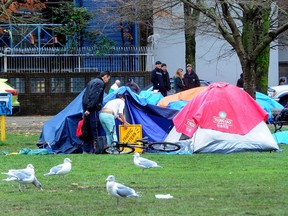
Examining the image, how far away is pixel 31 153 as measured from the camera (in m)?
17.3

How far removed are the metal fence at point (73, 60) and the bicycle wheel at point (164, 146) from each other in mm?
16004

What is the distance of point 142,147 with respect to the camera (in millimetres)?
17469

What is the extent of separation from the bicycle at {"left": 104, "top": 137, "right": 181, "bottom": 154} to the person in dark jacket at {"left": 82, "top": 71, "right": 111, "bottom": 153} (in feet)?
1.60

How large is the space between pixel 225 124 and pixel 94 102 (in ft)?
8.97

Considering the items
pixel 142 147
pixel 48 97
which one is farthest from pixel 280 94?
pixel 142 147

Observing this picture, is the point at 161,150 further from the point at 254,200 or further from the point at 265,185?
the point at 254,200

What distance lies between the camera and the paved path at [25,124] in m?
25.2

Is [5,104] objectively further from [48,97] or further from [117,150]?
[48,97]

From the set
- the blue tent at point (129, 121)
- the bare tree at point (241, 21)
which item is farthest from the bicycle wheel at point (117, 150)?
the bare tree at point (241, 21)

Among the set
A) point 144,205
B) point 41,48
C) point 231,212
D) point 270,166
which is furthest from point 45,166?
point 41,48

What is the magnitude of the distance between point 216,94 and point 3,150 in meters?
4.84

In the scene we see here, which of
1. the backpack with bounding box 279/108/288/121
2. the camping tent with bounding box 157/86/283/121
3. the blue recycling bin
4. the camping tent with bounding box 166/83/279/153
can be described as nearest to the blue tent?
the camping tent with bounding box 166/83/279/153

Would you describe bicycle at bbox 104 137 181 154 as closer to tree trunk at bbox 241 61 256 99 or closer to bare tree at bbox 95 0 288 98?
bare tree at bbox 95 0 288 98

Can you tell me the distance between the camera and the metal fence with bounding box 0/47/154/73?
33.2m
